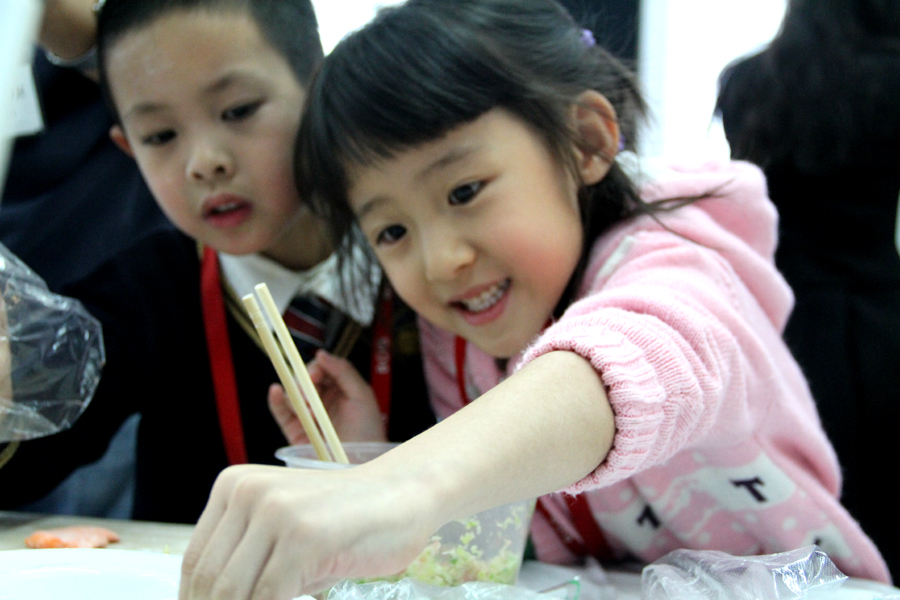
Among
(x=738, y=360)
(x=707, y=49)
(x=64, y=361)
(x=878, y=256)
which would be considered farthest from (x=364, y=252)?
(x=707, y=49)

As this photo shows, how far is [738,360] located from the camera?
20.3 inches

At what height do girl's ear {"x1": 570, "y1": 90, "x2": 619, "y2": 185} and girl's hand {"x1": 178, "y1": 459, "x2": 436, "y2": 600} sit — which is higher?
girl's ear {"x1": 570, "y1": 90, "x2": 619, "y2": 185}

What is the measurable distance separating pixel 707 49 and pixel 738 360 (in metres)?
0.99

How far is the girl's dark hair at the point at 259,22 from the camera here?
2.40 feet

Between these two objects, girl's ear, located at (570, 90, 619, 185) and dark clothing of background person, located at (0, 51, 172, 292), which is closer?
girl's ear, located at (570, 90, 619, 185)

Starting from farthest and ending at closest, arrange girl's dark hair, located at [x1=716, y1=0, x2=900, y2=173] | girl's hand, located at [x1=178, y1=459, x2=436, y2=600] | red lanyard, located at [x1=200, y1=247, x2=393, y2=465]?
girl's dark hair, located at [x1=716, y1=0, x2=900, y2=173] < red lanyard, located at [x1=200, y1=247, x2=393, y2=465] < girl's hand, located at [x1=178, y1=459, x2=436, y2=600]

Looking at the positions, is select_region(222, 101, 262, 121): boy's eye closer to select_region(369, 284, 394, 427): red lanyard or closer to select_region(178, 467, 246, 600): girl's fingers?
select_region(369, 284, 394, 427): red lanyard

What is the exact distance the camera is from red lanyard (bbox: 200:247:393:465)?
82 centimetres

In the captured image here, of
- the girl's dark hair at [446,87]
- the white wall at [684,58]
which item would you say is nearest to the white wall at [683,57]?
the white wall at [684,58]

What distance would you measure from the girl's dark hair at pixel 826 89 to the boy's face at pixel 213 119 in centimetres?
63

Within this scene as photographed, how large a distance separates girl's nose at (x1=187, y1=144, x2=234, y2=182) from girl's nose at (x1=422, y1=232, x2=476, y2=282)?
0.76ft

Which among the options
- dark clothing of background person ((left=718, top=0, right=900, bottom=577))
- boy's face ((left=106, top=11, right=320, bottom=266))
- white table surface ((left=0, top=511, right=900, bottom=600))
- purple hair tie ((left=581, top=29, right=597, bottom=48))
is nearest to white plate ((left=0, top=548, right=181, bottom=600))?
white table surface ((left=0, top=511, right=900, bottom=600))

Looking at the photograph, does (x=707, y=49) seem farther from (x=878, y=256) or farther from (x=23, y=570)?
(x=23, y=570)

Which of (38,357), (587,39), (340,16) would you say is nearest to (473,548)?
(38,357)
